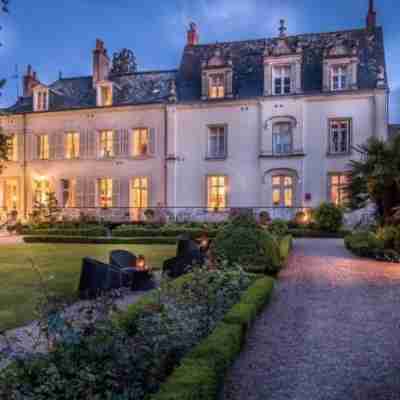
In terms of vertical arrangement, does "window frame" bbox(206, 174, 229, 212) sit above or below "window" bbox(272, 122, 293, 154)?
below

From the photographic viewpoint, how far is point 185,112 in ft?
77.5

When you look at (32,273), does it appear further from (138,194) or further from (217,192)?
(138,194)

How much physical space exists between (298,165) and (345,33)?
8.00 metres

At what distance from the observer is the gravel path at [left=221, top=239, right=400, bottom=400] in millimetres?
3830

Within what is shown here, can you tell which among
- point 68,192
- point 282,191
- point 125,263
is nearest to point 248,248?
point 125,263

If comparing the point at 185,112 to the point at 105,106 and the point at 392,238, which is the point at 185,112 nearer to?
the point at 105,106

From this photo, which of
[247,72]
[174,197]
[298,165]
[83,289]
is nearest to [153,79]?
[247,72]

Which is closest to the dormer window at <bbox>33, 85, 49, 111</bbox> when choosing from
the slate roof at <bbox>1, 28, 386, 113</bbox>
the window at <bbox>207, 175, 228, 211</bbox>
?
the slate roof at <bbox>1, 28, 386, 113</bbox>

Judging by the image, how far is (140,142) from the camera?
2453 cm

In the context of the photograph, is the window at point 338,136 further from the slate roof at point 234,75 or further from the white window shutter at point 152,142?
the white window shutter at point 152,142

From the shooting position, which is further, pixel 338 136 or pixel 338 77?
pixel 338 136

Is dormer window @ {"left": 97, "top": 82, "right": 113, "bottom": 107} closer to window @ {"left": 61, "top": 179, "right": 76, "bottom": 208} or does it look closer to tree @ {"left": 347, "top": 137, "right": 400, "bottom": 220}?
window @ {"left": 61, "top": 179, "right": 76, "bottom": 208}

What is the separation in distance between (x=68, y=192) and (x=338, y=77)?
15762 millimetres

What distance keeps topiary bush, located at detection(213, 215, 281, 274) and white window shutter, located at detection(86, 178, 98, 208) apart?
1654 centimetres
